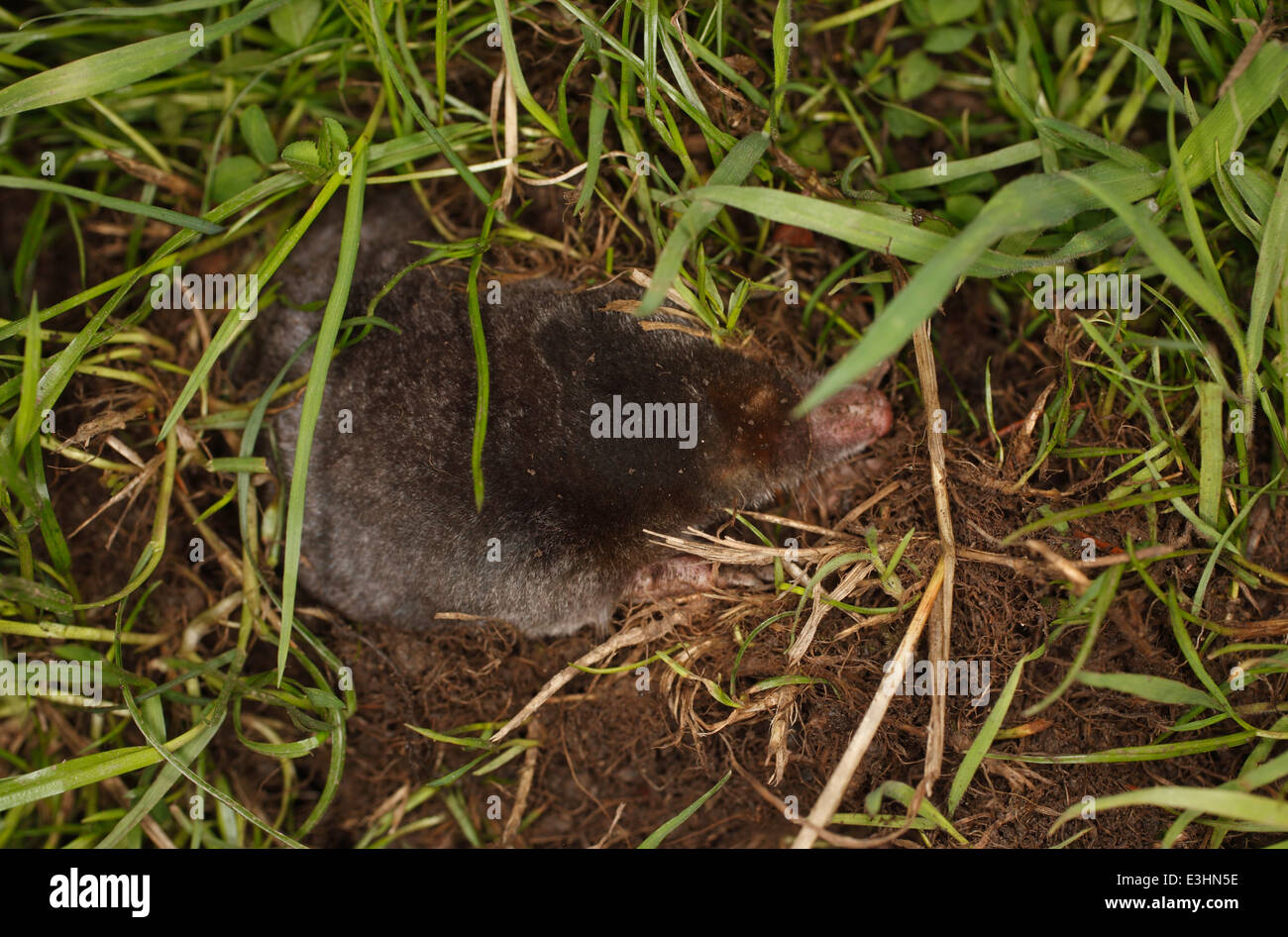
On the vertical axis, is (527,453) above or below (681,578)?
above

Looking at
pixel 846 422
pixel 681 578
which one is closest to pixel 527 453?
pixel 681 578

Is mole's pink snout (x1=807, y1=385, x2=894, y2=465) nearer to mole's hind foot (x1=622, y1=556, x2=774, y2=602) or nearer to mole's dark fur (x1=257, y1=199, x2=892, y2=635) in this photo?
mole's dark fur (x1=257, y1=199, x2=892, y2=635)

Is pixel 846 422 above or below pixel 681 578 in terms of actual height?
above

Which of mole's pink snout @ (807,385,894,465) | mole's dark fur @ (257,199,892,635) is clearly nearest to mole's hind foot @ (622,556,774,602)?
mole's dark fur @ (257,199,892,635)

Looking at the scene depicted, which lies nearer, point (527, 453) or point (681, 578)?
point (527, 453)

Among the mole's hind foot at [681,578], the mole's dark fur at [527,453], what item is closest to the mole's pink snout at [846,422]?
the mole's dark fur at [527,453]

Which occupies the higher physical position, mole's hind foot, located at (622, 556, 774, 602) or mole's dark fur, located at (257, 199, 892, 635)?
mole's dark fur, located at (257, 199, 892, 635)

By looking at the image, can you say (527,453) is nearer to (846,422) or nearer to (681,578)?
(681,578)

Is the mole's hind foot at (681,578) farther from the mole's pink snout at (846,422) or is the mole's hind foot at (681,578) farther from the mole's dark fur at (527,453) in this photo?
the mole's pink snout at (846,422)
